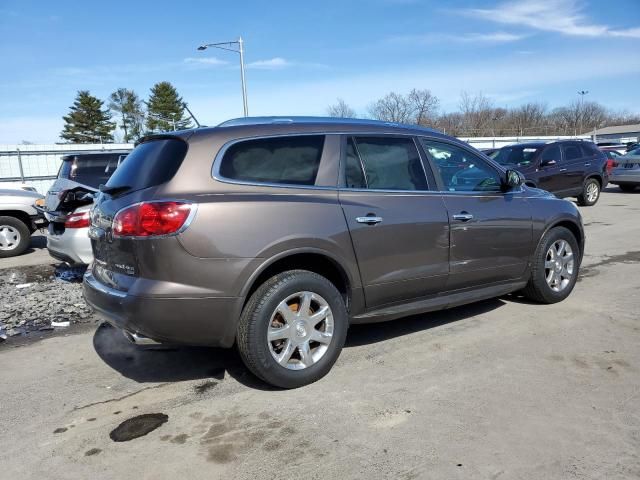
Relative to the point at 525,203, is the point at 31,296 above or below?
below

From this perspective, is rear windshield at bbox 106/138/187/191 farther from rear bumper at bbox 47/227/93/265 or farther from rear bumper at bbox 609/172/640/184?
rear bumper at bbox 609/172/640/184

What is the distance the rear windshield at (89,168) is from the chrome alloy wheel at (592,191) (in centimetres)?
1204

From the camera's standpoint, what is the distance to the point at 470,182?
4.76 metres

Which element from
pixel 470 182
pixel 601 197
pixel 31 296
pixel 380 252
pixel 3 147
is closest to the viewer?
pixel 380 252

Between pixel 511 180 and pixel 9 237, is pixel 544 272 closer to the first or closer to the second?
pixel 511 180

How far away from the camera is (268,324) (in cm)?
347

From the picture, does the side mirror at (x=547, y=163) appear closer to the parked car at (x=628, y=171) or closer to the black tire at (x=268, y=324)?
the parked car at (x=628, y=171)

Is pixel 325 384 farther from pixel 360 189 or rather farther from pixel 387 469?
pixel 360 189

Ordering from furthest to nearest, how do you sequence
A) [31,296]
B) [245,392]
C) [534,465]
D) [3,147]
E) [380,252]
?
[3,147] < [31,296] < [380,252] < [245,392] < [534,465]

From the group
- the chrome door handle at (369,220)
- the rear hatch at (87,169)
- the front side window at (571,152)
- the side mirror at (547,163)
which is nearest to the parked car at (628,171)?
the front side window at (571,152)

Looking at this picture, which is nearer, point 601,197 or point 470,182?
point 470,182

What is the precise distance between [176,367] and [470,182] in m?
2.97

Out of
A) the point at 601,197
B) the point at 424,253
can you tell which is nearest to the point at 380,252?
the point at 424,253

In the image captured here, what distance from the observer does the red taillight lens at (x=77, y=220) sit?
21.0 ft
